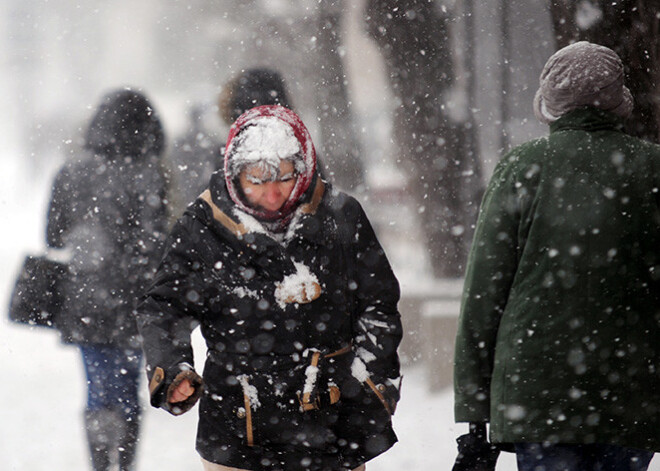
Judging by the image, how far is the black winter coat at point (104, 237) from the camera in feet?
11.9

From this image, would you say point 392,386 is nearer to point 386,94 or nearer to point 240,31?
point 386,94

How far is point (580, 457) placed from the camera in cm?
219

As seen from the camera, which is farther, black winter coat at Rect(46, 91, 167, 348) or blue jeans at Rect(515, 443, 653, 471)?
black winter coat at Rect(46, 91, 167, 348)

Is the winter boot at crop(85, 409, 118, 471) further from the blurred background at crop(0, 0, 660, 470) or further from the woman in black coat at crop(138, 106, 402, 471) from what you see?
the woman in black coat at crop(138, 106, 402, 471)

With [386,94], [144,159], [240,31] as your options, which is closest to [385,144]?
[386,94]

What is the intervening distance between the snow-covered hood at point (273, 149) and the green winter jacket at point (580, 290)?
630 mm

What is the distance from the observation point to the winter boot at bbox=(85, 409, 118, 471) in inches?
145

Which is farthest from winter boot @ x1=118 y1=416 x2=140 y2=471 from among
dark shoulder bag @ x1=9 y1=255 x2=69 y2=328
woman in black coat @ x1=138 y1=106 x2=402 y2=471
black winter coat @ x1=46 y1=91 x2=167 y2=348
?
woman in black coat @ x1=138 y1=106 x2=402 y2=471

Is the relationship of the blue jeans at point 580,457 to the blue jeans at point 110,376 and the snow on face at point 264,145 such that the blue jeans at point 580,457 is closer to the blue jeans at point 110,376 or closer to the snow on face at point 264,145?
the snow on face at point 264,145

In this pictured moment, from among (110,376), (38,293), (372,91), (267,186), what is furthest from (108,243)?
(372,91)

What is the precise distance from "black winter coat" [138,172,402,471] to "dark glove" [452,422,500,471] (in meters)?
0.28

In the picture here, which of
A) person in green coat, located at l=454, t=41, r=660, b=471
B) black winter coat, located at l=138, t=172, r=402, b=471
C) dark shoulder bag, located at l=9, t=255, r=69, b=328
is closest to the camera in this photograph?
person in green coat, located at l=454, t=41, r=660, b=471

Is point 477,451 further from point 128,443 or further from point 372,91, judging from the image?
point 372,91

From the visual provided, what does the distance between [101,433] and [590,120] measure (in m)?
2.59
